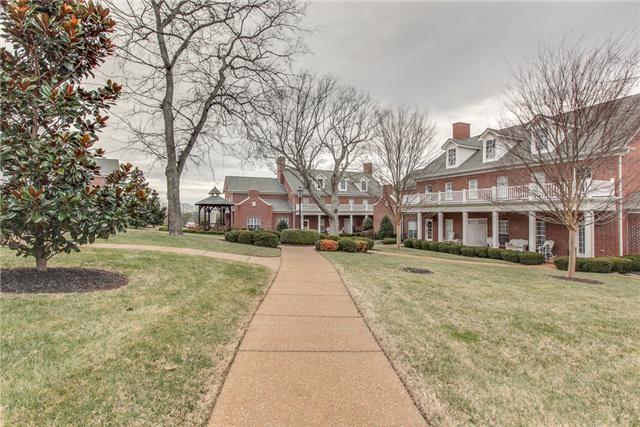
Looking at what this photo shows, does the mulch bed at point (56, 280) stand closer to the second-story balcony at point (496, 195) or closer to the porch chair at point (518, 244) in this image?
the second-story balcony at point (496, 195)

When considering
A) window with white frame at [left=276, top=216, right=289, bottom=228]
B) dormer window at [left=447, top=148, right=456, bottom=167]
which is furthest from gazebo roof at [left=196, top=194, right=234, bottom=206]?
dormer window at [left=447, top=148, right=456, bottom=167]

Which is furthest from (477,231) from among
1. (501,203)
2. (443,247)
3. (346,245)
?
(346,245)

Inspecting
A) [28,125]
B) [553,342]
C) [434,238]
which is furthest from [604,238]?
[28,125]

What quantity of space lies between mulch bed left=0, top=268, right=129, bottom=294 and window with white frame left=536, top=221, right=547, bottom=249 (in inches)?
849

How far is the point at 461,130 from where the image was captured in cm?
2734

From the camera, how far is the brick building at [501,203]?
15.3m

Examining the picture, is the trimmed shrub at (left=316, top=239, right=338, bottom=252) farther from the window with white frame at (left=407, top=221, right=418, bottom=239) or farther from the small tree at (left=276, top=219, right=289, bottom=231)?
the small tree at (left=276, top=219, right=289, bottom=231)

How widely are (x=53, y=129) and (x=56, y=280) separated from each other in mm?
2380

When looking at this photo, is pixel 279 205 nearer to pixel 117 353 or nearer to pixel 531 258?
pixel 531 258

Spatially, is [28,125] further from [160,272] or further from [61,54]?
[160,272]

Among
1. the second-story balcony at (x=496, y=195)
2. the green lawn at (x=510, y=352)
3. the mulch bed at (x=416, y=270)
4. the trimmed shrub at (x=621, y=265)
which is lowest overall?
the trimmed shrub at (x=621, y=265)

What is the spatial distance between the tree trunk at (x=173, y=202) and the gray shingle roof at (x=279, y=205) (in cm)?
2117

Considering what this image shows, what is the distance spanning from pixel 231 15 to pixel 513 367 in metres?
16.7

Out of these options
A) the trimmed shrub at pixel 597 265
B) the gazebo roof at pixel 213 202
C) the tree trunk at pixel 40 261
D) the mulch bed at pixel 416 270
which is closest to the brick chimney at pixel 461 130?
the trimmed shrub at pixel 597 265
